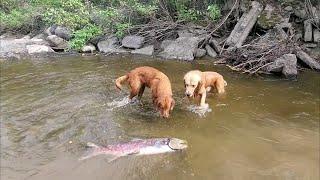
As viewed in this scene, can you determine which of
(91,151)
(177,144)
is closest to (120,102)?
(91,151)

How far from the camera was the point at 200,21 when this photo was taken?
1545 centimetres

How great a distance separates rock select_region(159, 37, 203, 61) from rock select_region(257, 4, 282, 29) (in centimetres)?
206

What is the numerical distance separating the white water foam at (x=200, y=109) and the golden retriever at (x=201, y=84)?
87 millimetres

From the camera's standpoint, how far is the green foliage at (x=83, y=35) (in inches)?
584

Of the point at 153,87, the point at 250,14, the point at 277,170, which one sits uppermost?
the point at 250,14

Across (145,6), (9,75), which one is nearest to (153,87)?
(9,75)

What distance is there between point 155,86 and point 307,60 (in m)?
5.71

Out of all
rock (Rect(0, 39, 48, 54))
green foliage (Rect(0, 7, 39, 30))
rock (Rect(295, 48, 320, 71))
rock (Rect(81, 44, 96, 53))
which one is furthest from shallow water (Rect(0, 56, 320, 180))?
green foliage (Rect(0, 7, 39, 30))

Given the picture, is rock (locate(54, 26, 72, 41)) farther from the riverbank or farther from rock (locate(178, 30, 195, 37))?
rock (locate(178, 30, 195, 37))

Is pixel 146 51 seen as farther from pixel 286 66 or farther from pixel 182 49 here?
pixel 286 66

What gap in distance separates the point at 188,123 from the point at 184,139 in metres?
0.76

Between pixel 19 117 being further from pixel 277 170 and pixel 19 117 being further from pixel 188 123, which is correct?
pixel 277 170

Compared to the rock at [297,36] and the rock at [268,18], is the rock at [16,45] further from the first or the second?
the rock at [297,36]

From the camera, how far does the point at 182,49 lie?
44.7ft
